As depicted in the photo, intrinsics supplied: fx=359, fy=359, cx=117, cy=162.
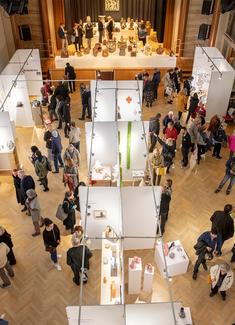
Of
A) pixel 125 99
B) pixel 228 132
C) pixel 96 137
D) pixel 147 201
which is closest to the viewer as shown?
pixel 147 201

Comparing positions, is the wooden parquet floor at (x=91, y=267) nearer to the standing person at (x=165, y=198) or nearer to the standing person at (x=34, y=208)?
the standing person at (x=34, y=208)

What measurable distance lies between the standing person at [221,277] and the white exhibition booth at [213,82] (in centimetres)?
649

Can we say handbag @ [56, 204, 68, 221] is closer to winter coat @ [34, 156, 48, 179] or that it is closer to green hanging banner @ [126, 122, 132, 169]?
winter coat @ [34, 156, 48, 179]

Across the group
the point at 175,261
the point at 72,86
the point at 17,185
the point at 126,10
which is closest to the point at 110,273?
the point at 175,261

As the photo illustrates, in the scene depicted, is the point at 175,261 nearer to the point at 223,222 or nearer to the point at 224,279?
the point at 224,279

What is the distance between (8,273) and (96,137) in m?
3.30

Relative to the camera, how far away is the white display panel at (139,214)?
6.11 metres

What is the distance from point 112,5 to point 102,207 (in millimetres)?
A: 15731

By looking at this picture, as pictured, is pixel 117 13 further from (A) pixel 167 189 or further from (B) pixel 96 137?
(A) pixel 167 189

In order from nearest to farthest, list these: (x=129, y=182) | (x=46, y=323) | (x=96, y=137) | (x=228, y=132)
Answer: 1. (x=46, y=323)
2. (x=96, y=137)
3. (x=129, y=182)
4. (x=228, y=132)

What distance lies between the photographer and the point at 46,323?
5.82 m

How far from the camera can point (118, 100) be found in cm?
969

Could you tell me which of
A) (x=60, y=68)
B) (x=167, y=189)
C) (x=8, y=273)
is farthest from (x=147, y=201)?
(x=60, y=68)

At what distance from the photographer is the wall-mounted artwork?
1901cm
